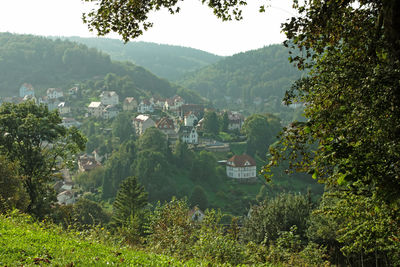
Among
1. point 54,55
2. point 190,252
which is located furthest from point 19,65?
point 190,252

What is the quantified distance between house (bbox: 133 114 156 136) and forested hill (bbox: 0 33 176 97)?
47.9m

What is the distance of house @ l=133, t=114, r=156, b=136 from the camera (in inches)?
3659

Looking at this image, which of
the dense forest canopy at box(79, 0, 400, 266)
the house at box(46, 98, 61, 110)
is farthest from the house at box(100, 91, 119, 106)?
the dense forest canopy at box(79, 0, 400, 266)

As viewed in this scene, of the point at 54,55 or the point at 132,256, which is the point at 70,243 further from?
the point at 54,55

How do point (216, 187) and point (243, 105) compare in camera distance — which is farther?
point (243, 105)

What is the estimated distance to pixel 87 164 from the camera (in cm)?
7838

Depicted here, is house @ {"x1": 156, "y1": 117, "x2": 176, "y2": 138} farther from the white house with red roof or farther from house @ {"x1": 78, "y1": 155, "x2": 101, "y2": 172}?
the white house with red roof

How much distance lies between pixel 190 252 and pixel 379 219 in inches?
173

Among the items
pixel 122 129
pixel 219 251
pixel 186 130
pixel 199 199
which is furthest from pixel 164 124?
pixel 219 251

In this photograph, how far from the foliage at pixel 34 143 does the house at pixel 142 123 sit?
7055 cm

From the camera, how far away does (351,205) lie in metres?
7.52

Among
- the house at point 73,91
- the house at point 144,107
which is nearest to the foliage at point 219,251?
the house at point 144,107

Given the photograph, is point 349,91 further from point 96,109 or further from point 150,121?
point 96,109

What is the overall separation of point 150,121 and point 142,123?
7.07ft
